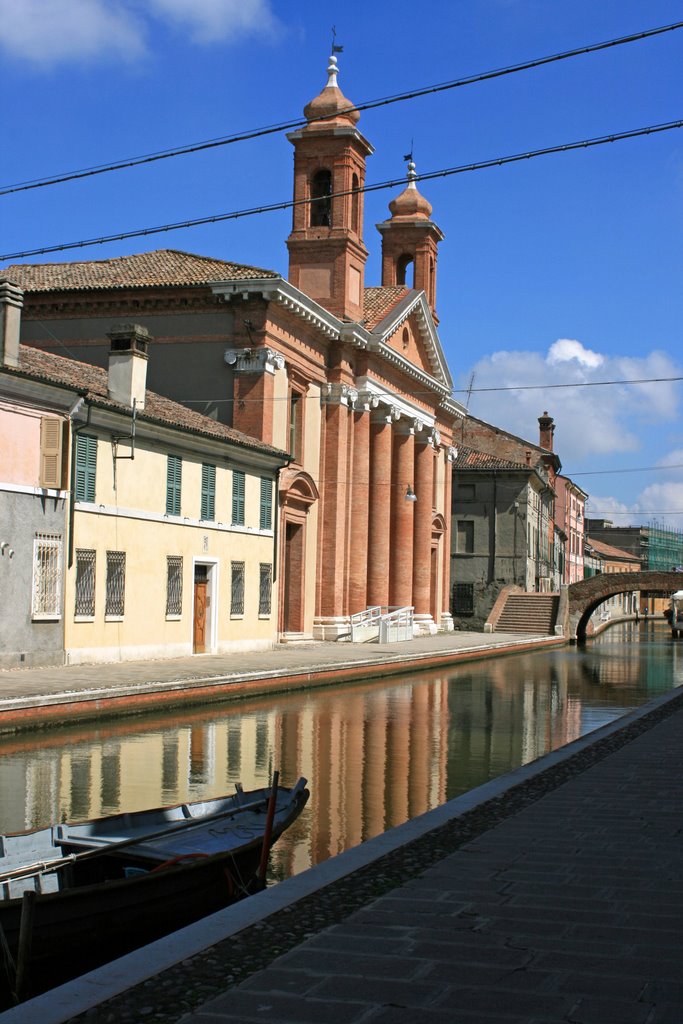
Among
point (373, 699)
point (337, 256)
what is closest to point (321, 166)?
point (337, 256)

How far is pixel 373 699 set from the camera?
24.1 metres

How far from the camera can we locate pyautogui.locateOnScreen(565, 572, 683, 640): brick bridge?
194 feet

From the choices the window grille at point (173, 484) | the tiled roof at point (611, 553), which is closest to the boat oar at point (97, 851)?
the window grille at point (173, 484)

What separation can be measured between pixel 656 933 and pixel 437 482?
4930cm

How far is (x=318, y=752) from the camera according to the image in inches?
626

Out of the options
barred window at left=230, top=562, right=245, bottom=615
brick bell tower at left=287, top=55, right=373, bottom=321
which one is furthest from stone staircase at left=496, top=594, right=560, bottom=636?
barred window at left=230, top=562, right=245, bottom=615

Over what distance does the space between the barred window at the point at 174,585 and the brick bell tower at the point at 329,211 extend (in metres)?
16.6

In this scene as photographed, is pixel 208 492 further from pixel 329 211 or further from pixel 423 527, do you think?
pixel 423 527

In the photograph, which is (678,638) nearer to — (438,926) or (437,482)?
(437,482)

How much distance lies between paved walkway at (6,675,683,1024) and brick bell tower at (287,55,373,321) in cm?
3526

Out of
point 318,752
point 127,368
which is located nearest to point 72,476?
point 127,368

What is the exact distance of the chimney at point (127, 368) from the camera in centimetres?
2733

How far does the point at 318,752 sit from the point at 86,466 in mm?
10941

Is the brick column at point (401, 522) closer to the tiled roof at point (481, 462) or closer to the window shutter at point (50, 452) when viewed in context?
the tiled roof at point (481, 462)
